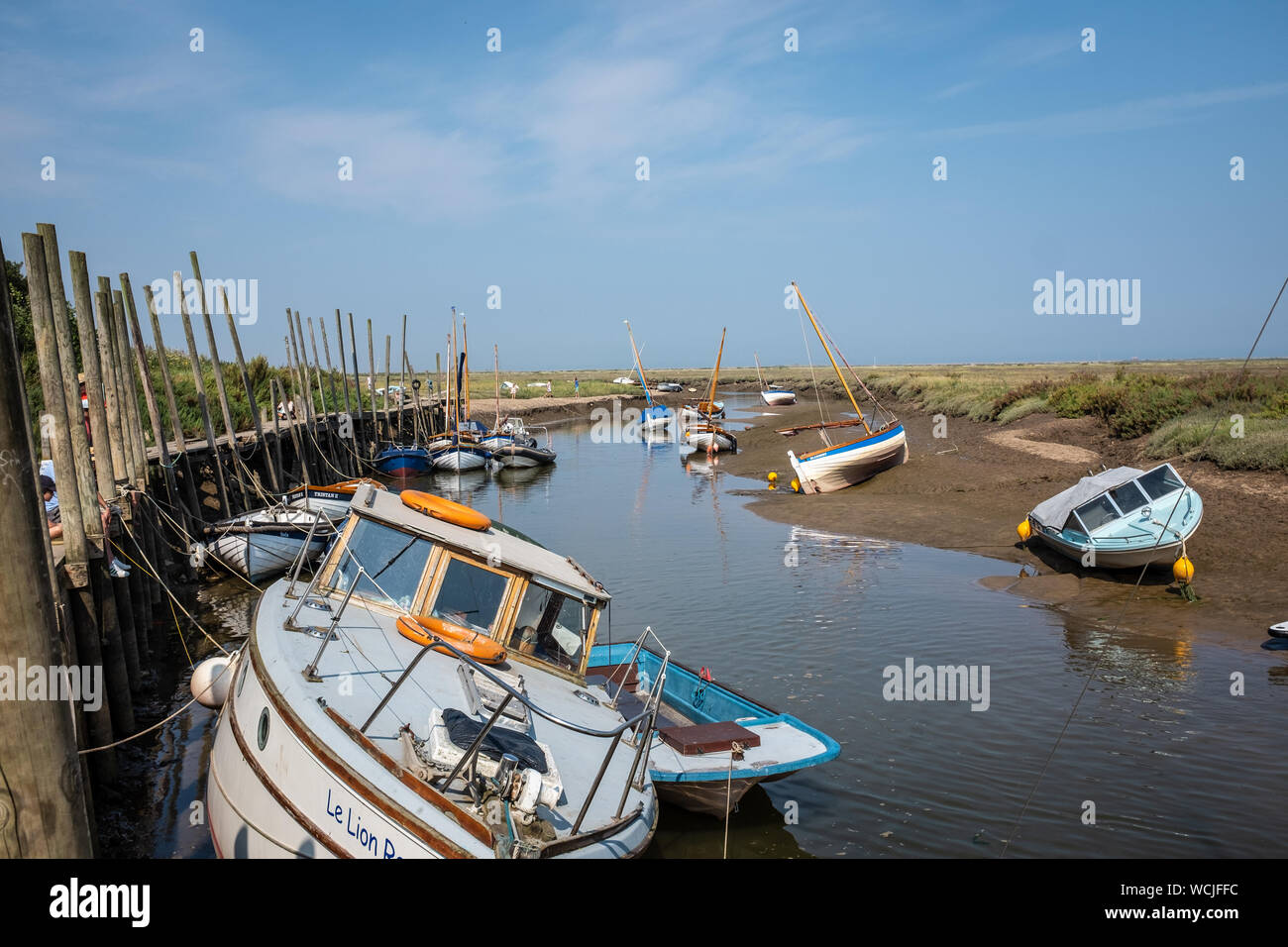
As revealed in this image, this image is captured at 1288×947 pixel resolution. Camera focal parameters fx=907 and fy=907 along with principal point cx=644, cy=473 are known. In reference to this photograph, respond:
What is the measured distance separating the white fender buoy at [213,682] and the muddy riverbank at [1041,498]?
14.6 meters

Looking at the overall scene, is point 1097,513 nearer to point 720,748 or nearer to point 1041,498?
point 1041,498

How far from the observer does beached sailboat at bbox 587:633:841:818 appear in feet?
31.0

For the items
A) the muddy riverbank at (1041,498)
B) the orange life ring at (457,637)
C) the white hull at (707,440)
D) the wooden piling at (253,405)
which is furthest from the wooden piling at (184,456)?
the white hull at (707,440)

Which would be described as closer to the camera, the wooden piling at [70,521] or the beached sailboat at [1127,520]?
the wooden piling at [70,521]

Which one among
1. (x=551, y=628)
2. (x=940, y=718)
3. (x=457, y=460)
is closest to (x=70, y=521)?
(x=551, y=628)

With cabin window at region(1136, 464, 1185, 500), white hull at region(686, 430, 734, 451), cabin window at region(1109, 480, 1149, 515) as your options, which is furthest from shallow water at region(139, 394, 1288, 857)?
white hull at region(686, 430, 734, 451)

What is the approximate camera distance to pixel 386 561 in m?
9.63

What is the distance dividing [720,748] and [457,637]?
10.7 feet

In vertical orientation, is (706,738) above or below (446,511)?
below

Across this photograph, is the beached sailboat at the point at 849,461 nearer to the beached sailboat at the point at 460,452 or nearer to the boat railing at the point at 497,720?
the beached sailboat at the point at 460,452

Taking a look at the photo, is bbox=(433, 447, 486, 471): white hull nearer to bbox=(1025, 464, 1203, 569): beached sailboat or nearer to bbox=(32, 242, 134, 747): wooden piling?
bbox=(1025, 464, 1203, 569): beached sailboat

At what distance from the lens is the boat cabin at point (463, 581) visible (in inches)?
370

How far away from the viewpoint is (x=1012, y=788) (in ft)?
34.9
